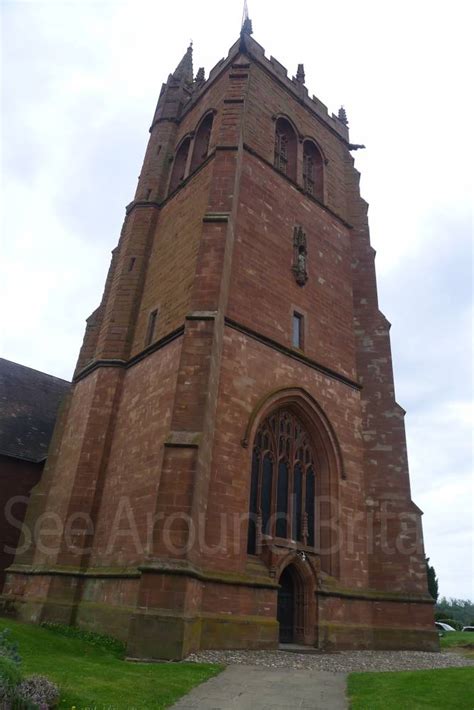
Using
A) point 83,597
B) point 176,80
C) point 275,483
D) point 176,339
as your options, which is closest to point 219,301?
point 176,339

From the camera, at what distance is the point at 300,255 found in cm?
1839

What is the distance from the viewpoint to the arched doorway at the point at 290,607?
13516 mm

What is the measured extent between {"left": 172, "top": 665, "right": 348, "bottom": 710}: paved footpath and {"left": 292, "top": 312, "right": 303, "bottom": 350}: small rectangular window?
9642 mm

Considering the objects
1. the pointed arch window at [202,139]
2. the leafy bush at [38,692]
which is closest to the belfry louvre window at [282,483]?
the leafy bush at [38,692]

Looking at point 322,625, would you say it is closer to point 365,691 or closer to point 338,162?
point 365,691

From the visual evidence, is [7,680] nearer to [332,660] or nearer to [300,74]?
[332,660]

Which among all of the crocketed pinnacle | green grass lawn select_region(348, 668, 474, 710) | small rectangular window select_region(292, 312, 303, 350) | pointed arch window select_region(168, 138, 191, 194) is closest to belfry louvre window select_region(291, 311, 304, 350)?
small rectangular window select_region(292, 312, 303, 350)

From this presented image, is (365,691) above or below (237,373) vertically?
below

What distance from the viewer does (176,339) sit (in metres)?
14.5

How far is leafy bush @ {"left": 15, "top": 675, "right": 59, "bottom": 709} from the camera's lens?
5406mm

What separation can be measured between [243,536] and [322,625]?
129 inches

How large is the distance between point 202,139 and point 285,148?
345 centimetres

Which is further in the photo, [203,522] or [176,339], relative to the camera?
[176,339]

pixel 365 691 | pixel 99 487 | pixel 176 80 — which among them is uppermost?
pixel 176 80
